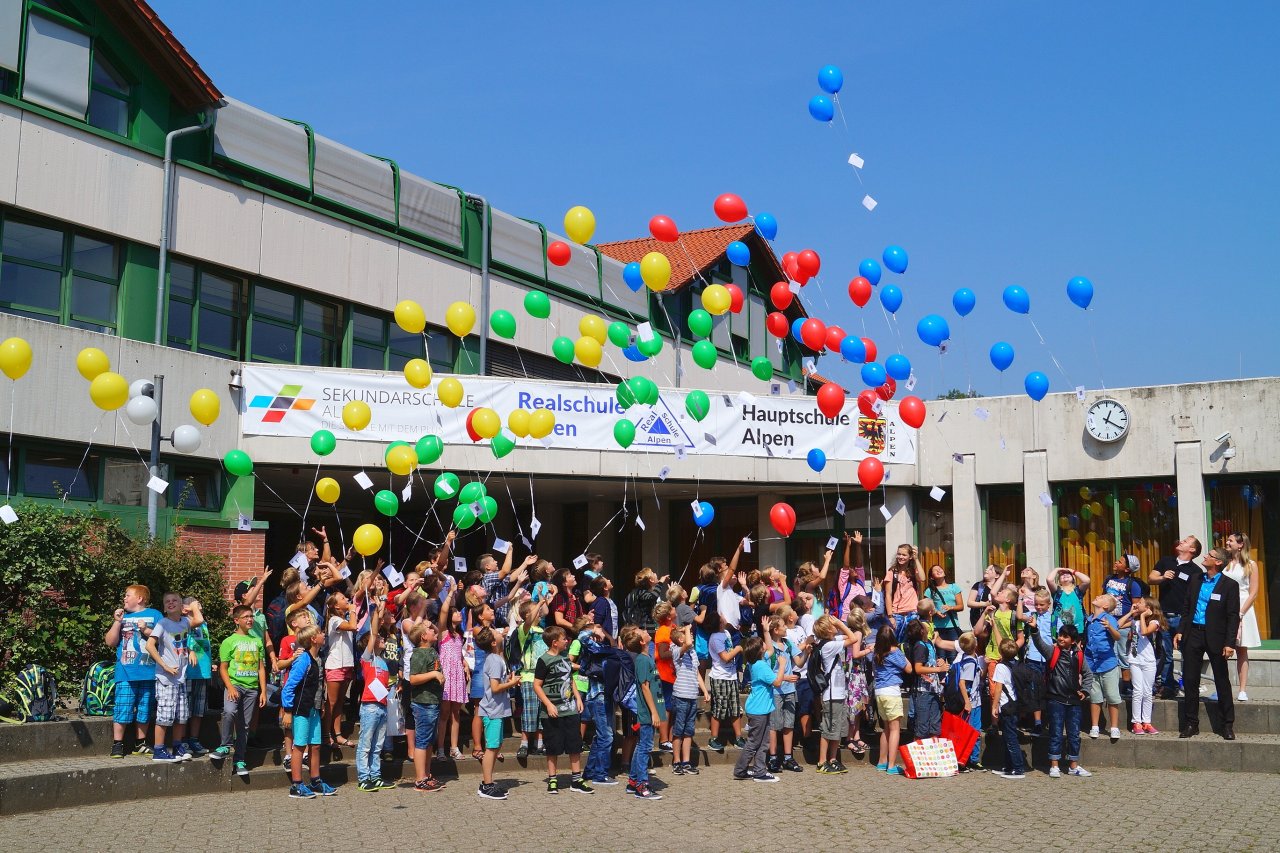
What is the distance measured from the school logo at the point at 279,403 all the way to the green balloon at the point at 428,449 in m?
2.04

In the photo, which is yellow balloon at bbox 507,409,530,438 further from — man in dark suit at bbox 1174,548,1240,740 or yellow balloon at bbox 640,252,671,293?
man in dark suit at bbox 1174,548,1240,740

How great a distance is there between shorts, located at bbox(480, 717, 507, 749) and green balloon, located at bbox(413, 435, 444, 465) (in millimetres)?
5010

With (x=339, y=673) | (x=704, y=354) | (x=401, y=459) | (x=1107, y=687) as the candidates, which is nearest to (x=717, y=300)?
(x=704, y=354)

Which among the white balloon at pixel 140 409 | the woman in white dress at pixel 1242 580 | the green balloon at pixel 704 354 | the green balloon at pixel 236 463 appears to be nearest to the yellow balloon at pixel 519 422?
the green balloon at pixel 704 354

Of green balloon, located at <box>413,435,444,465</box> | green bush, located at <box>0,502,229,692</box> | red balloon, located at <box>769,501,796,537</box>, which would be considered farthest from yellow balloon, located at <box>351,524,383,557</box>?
red balloon, located at <box>769,501,796,537</box>

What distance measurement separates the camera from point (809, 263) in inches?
669

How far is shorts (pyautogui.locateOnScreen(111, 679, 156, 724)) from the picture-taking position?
36.1 feet

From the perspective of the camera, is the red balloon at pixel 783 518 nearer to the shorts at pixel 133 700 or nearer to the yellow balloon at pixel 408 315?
the yellow balloon at pixel 408 315

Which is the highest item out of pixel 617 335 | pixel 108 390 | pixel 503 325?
pixel 503 325

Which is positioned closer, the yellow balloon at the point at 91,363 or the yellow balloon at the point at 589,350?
the yellow balloon at the point at 91,363

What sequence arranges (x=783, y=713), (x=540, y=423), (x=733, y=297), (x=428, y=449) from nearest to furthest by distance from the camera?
(x=783, y=713), (x=428, y=449), (x=540, y=423), (x=733, y=297)

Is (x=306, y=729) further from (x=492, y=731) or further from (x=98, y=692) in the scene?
(x=98, y=692)

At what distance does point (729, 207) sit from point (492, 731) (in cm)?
776

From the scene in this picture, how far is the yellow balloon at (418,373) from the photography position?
16.0m
